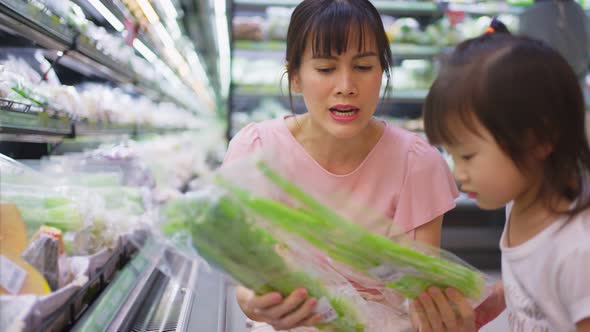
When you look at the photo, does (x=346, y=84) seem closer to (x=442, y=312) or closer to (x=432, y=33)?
(x=442, y=312)

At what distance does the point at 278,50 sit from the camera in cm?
423

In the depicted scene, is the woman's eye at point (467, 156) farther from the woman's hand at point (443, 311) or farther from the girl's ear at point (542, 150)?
the woman's hand at point (443, 311)

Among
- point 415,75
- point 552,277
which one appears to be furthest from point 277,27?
point 552,277

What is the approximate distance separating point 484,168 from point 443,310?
1.03 feet

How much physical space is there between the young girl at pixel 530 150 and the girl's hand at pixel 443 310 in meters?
0.11

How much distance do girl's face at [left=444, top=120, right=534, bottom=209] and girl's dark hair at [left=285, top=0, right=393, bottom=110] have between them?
1.58 ft

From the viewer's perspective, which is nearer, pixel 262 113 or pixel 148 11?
pixel 148 11

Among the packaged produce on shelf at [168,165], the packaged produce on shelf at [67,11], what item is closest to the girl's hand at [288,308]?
the packaged produce on shelf at [67,11]

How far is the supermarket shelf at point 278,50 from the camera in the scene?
13.8 ft

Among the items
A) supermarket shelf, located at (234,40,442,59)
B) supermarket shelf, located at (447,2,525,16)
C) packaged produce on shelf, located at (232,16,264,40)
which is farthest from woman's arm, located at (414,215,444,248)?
supermarket shelf, located at (447,2,525,16)

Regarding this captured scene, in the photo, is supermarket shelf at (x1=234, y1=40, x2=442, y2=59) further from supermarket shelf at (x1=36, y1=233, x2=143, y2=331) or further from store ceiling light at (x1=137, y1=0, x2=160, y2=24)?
supermarket shelf at (x1=36, y1=233, x2=143, y2=331)

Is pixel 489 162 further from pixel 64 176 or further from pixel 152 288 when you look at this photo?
pixel 64 176

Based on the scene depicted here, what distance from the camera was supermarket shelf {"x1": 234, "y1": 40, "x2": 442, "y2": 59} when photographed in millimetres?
4203

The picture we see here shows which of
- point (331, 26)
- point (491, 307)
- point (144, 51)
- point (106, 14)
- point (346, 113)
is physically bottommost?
point (491, 307)
